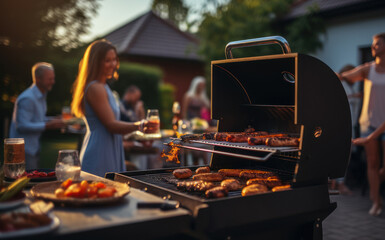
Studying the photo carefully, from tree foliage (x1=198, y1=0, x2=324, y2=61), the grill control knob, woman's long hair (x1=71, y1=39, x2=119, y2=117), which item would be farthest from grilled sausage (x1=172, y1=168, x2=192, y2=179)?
tree foliage (x1=198, y1=0, x2=324, y2=61)

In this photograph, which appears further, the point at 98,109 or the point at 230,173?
the point at 98,109

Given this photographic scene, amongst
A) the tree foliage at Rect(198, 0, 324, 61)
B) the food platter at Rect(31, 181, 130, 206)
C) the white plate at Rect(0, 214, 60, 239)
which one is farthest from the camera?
the tree foliage at Rect(198, 0, 324, 61)

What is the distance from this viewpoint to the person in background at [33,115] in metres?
5.34

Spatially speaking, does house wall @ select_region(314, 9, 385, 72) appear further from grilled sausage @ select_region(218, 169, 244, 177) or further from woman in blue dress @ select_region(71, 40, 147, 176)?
grilled sausage @ select_region(218, 169, 244, 177)

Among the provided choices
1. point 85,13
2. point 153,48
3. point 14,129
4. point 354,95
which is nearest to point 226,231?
point 14,129

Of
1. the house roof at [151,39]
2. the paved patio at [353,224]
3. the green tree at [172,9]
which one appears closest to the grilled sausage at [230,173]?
the paved patio at [353,224]

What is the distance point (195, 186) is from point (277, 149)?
0.58 m

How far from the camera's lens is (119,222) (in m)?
1.76

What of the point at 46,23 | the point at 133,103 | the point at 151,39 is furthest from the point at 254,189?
the point at 151,39

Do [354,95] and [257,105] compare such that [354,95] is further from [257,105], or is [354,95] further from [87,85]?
[87,85]

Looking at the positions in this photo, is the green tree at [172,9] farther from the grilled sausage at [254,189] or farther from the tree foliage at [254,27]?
the grilled sausage at [254,189]

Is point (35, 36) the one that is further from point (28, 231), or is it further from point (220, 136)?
point (28, 231)

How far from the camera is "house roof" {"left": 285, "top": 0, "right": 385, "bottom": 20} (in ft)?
32.2

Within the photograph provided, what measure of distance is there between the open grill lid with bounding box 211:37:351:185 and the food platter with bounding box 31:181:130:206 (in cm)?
98
